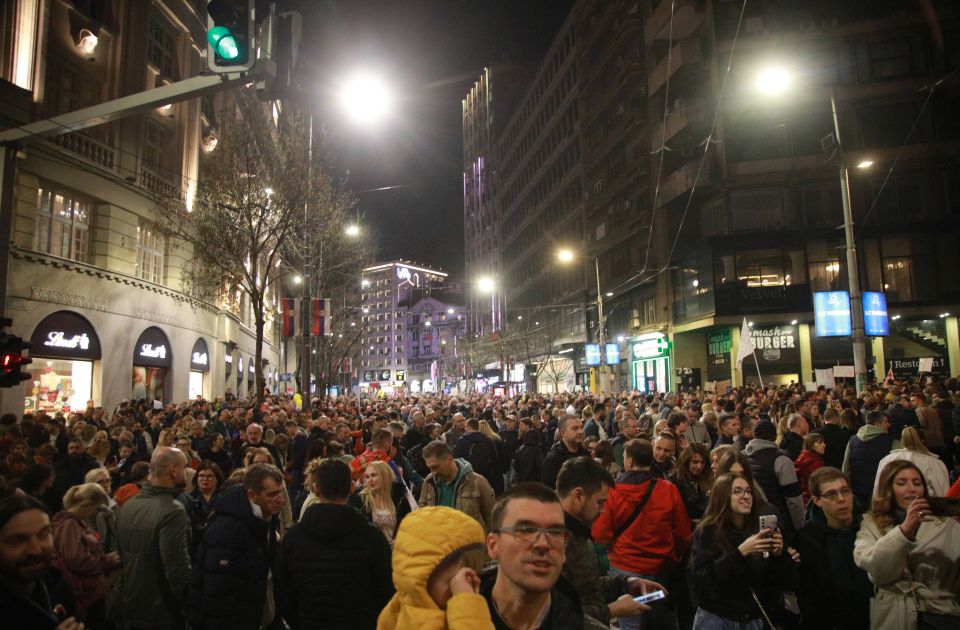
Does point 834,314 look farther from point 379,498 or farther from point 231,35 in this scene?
point 231,35

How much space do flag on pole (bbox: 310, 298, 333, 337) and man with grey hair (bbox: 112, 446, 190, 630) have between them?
681 inches

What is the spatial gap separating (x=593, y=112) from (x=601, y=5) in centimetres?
807

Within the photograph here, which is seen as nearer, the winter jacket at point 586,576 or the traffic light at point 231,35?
the winter jacket at point 586,576

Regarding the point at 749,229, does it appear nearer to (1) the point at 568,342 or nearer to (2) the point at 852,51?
(2) the point at 852,51

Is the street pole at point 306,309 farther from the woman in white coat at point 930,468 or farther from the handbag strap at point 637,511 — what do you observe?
the woman in white coat at point 930,468

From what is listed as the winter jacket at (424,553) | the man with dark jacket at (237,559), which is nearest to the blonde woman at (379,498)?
the man with dark jacket at (237,559)

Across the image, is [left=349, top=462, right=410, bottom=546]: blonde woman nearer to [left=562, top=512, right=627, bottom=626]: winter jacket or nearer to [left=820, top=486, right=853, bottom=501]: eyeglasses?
[left=562, top=512, right=627, bottom=626]: winter jacket

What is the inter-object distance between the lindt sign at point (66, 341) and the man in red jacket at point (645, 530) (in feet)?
68.2

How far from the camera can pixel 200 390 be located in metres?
32.6

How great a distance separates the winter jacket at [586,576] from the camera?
3.34m

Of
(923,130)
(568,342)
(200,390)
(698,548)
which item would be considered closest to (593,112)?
(568,342)

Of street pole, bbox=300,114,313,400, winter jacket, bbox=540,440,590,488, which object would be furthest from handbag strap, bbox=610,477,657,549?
street pole, bbox=300,114,313,400

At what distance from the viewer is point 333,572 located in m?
3.94

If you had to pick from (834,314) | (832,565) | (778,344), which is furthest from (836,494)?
(778,344)
